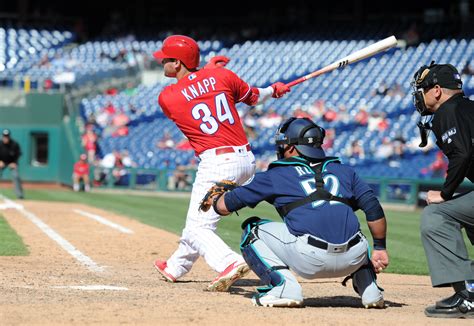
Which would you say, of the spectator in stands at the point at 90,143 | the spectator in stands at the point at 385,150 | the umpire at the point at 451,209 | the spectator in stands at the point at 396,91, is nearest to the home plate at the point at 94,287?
the umpire at the point at 451,209

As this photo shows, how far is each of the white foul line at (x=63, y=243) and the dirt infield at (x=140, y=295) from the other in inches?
0.5

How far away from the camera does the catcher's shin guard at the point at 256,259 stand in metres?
5.98

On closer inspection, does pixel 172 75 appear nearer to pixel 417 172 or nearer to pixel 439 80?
pixel 439 80

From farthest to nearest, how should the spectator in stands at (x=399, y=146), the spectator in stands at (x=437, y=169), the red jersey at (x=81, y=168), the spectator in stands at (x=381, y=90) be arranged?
1. the spectator in stands at (x=381, y=90)
2. the red jersey at (x=81, y=168)
3. the spectator in stands at (x=399, y=146)
4. the spectator in stands at (x=437, y=169)

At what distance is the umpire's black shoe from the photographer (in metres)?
5.80

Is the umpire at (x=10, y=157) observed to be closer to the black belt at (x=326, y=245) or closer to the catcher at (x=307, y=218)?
the catcher at (x=307, y=218)

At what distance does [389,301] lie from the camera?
6.56 meters

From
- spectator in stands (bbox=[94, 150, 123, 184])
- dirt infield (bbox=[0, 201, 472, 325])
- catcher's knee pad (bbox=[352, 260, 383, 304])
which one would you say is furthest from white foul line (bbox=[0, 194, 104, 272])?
spectator in stands (bbox=[94, 150, 123, 184])

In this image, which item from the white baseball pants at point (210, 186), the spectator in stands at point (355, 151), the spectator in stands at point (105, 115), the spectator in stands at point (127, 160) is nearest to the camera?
the white baseball pants at point (210, 186)

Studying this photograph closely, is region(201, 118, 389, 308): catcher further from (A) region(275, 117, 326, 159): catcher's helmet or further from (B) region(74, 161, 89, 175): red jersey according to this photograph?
(B) region(74, 161, 89, 175): red jersey

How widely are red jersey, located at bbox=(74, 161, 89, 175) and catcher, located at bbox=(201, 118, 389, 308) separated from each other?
19.8 m

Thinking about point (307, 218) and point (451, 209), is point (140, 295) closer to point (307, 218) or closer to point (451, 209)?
point (307, 218)

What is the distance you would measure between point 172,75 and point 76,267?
2071 millimetres

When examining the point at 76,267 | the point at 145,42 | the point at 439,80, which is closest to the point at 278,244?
the point at 439,80
